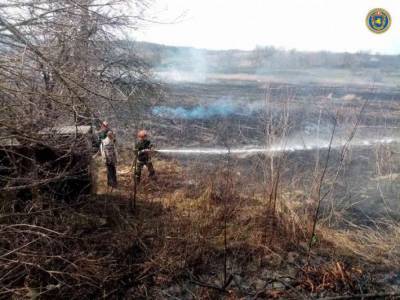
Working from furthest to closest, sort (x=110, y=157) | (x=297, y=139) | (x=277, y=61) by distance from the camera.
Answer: (x=277, y=61) → (x=297, y=139) → (x=110, y=157)

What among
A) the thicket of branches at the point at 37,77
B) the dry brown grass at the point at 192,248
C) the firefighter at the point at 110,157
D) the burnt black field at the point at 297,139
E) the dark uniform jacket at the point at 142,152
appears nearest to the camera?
the thicket of branches at the point at 37,77

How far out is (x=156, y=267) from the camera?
5168mm

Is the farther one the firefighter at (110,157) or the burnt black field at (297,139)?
the firefighter at (110,157)

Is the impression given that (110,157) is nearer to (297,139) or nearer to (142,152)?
(142,152)

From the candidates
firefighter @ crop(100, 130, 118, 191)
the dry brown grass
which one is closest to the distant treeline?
firefighter @ crop(100, 130, 118, 191)

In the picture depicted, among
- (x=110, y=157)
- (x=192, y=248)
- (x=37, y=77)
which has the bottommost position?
(x=192, y=248)

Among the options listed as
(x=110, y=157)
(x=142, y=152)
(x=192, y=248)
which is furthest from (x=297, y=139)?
(x=192, y=248)

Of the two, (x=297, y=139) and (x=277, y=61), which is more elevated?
(x=277, y=61)

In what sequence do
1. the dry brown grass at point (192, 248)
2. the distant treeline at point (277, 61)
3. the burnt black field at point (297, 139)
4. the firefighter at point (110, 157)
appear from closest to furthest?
the dry brown grass at point (192, 248)
the burnt black field at point (297, 139)
the firefighter at point (110, 157)
the distant treeline at point (277, 61)

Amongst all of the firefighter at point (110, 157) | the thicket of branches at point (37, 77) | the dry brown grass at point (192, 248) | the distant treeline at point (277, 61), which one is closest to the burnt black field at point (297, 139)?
the dry brown grass at point (192, 248)

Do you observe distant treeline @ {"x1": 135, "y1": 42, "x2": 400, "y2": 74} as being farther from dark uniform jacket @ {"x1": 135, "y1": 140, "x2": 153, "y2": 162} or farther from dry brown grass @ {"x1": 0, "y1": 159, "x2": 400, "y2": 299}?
Result: dry brown grass @ {"x1": 0, "y1": 159, "x2": 400, "y2": 299}

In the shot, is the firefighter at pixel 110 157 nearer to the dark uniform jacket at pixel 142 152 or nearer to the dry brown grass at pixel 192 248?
the dark uniform jacket at pixel 142 152

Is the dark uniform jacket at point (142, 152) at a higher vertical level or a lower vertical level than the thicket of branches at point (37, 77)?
lower

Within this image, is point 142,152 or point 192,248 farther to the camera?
point 142,152
